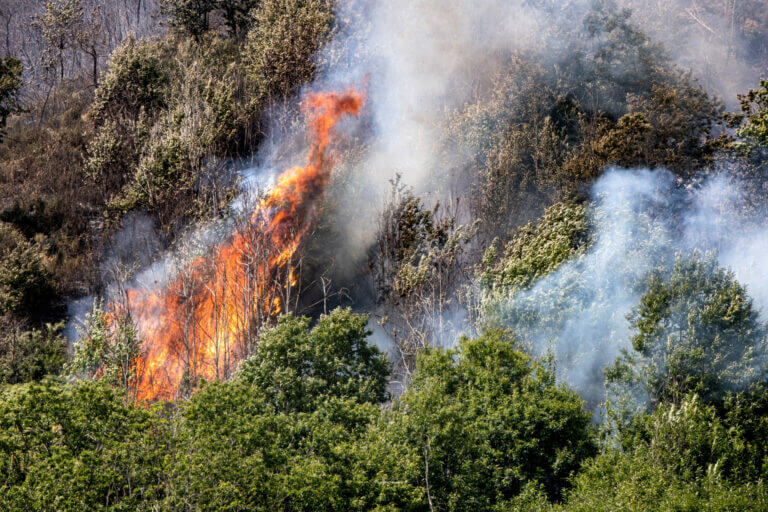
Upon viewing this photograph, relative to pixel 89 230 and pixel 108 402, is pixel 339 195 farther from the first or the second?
pixel 108 402

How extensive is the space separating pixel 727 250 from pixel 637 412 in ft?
32.7

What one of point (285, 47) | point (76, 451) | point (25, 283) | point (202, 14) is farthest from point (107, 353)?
point (202, 14)

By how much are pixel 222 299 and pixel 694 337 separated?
1727cm

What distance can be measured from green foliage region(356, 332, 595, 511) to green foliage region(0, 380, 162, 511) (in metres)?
5.53

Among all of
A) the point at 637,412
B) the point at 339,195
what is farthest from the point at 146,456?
the point at 339,195

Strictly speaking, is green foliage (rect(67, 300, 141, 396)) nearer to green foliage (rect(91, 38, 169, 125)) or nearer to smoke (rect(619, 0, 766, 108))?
green foliage (rect(91, 38, 169, 125))

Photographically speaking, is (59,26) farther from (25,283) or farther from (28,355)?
(28,355)

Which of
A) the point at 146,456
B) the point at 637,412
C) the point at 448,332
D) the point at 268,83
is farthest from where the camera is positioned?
the point at 268,83

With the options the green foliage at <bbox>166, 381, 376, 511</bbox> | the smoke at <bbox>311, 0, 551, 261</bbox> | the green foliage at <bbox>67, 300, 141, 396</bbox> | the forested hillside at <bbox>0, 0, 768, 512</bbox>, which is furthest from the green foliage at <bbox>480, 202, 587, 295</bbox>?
the green foliage at <bbox>67, 300, 141, 396</bbox>

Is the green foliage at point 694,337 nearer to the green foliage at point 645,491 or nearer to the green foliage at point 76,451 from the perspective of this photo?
the green foliage at point 645,491

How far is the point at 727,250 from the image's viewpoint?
100 ft

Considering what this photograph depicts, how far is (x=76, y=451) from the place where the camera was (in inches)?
689

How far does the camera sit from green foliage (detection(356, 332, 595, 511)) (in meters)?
19.8

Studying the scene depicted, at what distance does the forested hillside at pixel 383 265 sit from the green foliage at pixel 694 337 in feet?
0.30
